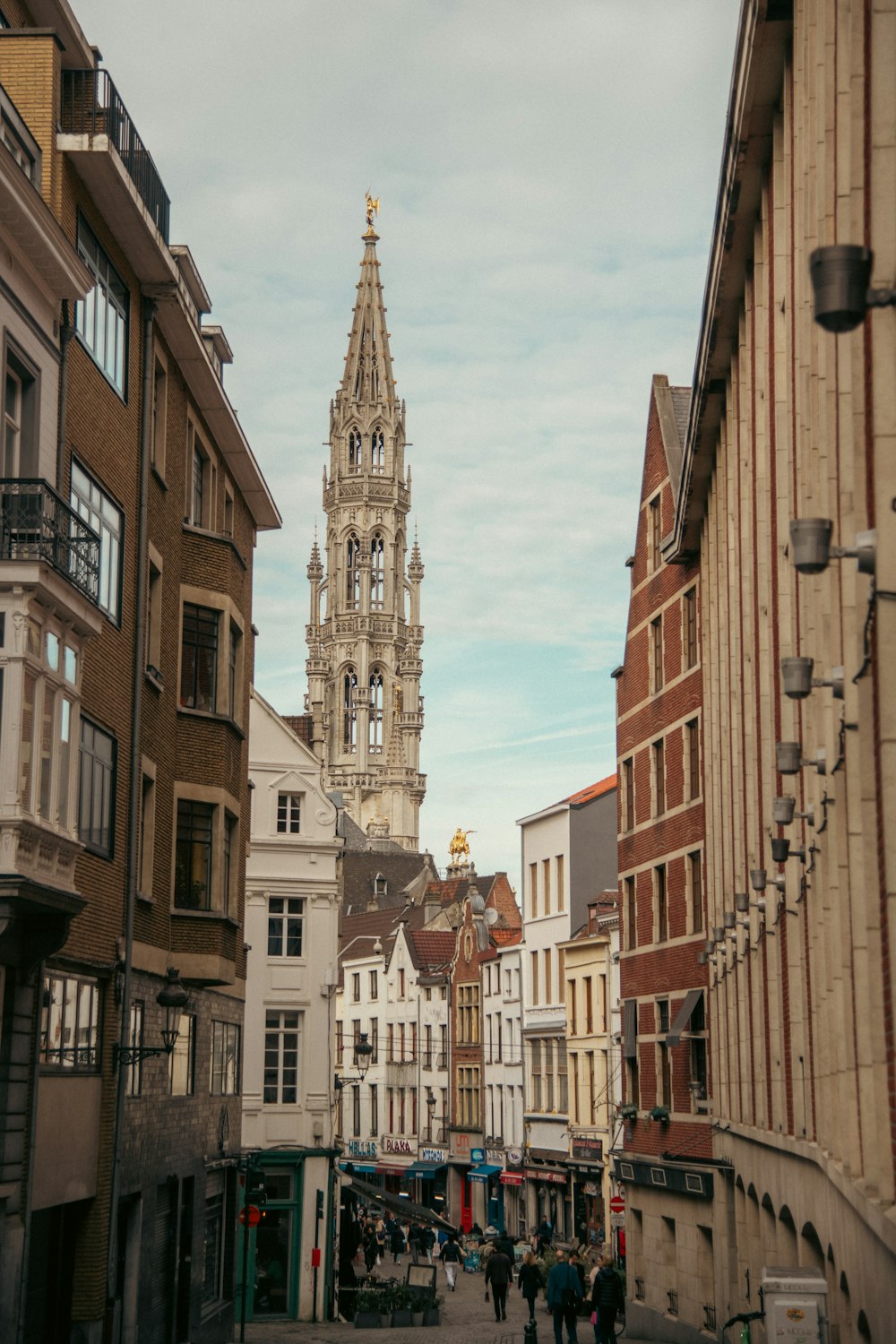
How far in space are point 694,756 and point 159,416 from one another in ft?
49.6

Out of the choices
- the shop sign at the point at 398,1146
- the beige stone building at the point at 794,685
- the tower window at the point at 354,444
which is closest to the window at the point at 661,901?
the beige stone building at the point at 794,685

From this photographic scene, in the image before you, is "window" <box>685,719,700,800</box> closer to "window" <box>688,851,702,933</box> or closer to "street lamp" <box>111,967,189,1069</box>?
"window" <box>688,851,702,933</box>

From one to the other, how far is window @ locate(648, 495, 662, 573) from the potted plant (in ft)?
58.4

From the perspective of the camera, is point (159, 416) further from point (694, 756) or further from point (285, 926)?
point (285, 926)

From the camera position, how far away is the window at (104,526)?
21781 millimetres

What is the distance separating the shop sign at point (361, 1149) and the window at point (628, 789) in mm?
49137

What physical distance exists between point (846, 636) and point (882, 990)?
2764 millimetres

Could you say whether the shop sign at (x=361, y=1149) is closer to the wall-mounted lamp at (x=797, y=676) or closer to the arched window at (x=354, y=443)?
the wall-mounted lamp at (x=797, y=676)

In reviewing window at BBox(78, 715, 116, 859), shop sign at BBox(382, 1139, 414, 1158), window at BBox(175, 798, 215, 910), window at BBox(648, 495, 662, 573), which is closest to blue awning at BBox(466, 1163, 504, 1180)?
shop sign at BBox(382, 1139, 414, 1158)

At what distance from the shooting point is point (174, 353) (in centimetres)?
2850

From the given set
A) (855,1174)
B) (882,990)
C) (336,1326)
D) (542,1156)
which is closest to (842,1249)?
(855,1174)

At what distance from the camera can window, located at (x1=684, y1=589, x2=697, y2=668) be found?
3756cm

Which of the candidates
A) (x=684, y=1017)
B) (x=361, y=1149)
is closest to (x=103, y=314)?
(x=684, y=1017)

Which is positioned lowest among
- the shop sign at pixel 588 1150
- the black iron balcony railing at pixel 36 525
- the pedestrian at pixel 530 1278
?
the pedestrian at pixel 530 1278
